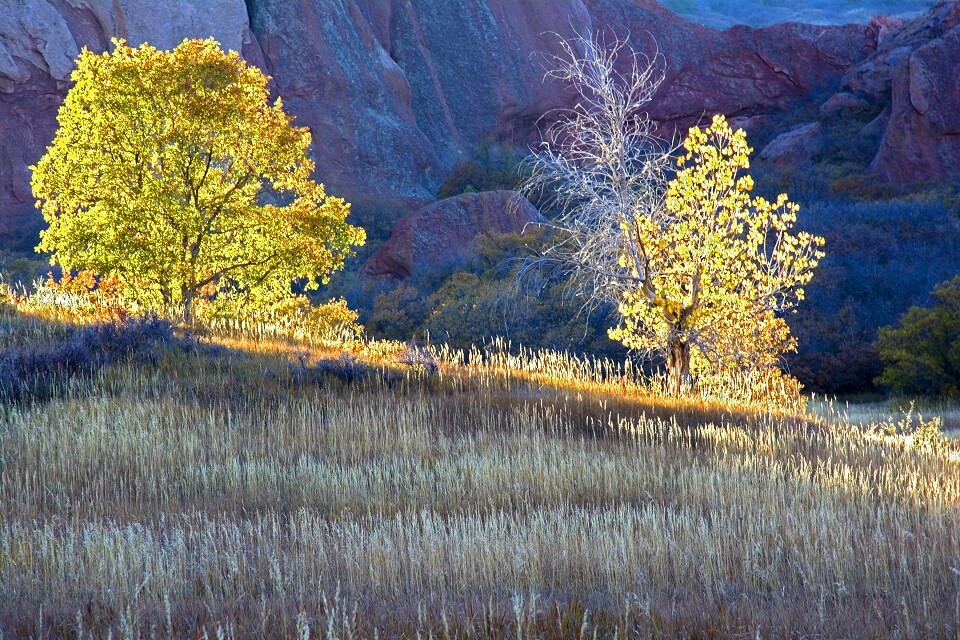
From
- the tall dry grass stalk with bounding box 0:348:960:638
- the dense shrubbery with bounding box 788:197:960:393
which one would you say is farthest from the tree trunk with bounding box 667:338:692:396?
the dense shrubbery with bounding box 788:197:960:393

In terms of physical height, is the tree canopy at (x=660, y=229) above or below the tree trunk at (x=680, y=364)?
above

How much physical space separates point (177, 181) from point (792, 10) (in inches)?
3673

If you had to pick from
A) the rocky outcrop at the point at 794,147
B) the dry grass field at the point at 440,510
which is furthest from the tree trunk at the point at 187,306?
the rocky outcrop at the point at 794,147

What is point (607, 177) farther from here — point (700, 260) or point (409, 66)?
point (409, 66)

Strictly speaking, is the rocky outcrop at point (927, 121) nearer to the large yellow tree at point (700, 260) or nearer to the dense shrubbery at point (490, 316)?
the dense shrubbery at point (490, 316)

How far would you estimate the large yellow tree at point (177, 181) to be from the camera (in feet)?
59.4

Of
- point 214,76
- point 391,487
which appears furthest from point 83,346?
point 214,76

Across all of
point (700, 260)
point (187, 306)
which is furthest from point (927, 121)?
point (187, 306)

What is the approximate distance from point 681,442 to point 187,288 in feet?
40.3

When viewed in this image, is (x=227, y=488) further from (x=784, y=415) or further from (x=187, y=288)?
(x=187, y=288)

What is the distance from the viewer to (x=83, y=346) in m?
12.1

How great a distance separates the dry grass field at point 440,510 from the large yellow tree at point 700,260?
1.82 metres

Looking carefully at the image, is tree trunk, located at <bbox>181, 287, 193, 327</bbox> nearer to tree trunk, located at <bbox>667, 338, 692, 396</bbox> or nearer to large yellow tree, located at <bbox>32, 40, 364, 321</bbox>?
large yellow tree, located at <bbox>32, 40, 364, 321</bbox>

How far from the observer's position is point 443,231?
38125 millimetres
